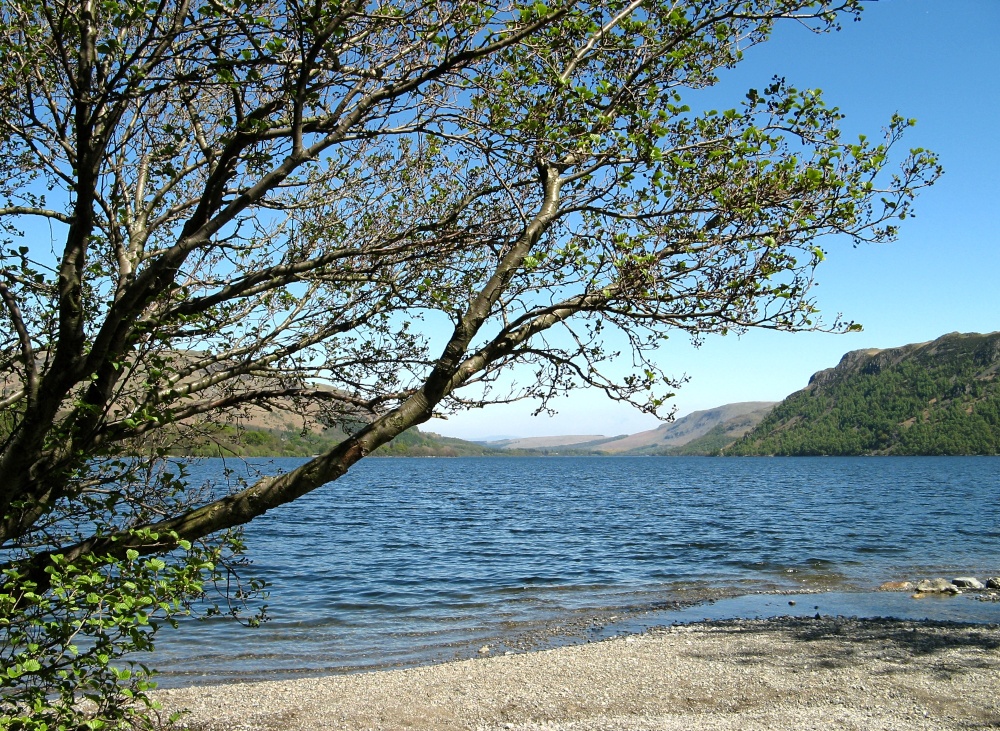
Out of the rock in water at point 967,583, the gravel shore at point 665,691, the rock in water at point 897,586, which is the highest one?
the gravel shore at point 665,691

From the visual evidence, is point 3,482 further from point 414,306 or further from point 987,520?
point 987,520

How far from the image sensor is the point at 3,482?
5.70 metres

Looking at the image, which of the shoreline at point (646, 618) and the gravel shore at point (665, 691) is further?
the shoreline at point (646, 618)

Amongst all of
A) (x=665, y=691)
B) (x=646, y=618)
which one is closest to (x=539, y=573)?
(x=646, y=618)

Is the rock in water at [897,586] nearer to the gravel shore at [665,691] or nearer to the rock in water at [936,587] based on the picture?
the rock in water at [936,587]

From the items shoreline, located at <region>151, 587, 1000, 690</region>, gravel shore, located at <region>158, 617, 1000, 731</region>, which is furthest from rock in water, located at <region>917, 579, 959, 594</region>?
gravel shore, located at <region>158, 617, 1000, 731</region>

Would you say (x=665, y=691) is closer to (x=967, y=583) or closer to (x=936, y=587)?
(x=936, y=587)

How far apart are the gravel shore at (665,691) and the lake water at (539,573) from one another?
9.10 ft

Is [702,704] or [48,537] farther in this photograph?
[702,704]

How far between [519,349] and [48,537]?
456 centimetres

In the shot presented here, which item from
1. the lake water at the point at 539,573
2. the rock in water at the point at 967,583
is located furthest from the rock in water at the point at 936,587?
the lake water at the point at 539,573

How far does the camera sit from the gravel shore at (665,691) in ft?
34.5

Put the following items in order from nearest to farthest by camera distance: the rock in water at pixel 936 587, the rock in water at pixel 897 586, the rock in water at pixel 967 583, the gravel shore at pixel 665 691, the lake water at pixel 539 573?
the gravel shore at pixel 665 691 → the lake water at pixel 539 573 → the rock in water at pixel 936 587 → the rock in water at pixel 967 583 → the rock in water at pixel 897 586

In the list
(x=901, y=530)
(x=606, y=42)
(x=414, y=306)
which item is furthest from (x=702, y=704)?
(x=901, y=530)
